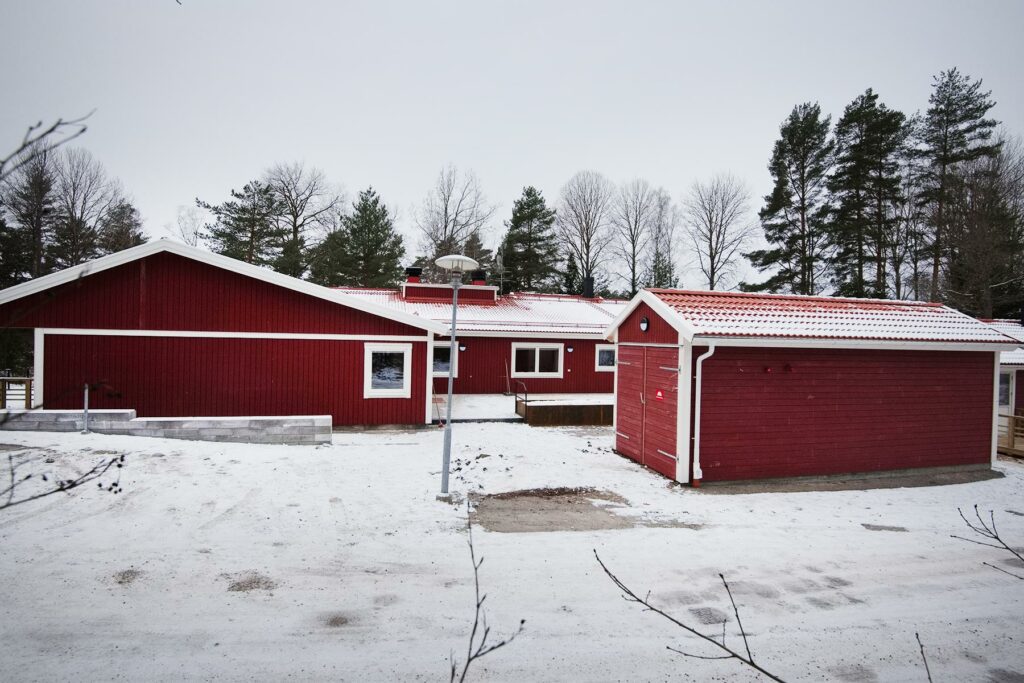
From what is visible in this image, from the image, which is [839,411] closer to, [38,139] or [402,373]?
[402,373]

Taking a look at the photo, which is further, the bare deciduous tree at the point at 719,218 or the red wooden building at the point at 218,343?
the bare deciduous tree at the point at 719,218

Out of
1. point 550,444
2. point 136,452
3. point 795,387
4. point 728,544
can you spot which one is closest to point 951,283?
point 795,387

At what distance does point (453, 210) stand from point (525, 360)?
20.3 metres

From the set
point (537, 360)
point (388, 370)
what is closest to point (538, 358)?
point (537, 360)

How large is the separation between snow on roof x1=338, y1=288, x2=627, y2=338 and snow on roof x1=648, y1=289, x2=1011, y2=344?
358 inches

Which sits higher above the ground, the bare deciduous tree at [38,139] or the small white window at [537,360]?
the bare deciduous tree at [38,139]

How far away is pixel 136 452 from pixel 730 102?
34428 mm

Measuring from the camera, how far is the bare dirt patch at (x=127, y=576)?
493 centimetres

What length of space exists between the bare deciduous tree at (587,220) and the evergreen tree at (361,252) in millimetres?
12033

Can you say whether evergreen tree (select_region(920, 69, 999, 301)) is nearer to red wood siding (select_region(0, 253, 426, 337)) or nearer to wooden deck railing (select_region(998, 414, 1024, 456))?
wooden deck railing (select_region(998, 414, 1024, 456))

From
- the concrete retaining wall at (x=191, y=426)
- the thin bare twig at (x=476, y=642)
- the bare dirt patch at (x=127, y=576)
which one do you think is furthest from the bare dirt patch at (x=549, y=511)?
the concrete retaining wall at (x=191, y=426)

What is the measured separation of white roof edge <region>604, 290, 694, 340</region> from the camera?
8.70 metres

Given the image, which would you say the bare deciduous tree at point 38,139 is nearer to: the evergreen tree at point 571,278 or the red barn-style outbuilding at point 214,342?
the red barn-style outbuilding at point 214,342

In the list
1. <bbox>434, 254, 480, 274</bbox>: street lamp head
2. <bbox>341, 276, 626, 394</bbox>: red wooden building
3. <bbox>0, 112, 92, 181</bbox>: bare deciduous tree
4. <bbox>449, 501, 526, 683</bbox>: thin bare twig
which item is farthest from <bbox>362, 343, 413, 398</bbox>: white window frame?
<bbox>0, 112, 92, 181</bbox>: bare deciduous tree
